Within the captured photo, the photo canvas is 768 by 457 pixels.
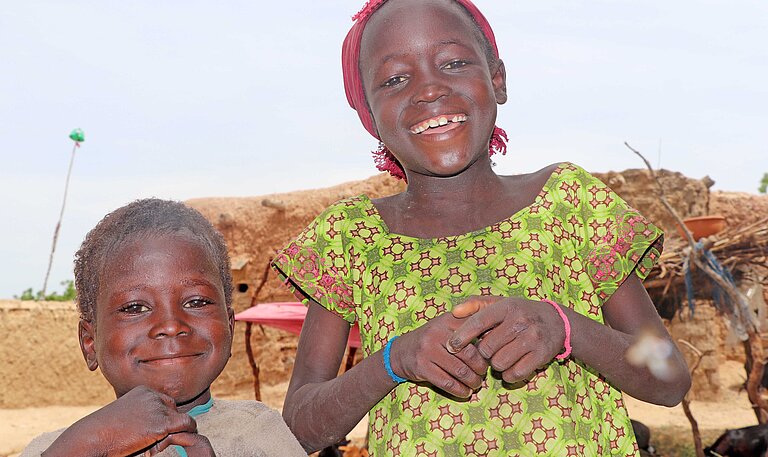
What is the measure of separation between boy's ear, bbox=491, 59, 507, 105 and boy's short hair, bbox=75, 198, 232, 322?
682 millimetres

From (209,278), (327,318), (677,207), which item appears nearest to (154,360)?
(209,278)

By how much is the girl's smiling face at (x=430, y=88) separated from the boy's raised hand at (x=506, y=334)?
44 centimetres

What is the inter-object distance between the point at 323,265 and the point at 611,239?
22.9 inches

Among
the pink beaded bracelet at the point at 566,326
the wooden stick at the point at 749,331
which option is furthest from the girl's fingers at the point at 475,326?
the wooden stick at the point at 749,331

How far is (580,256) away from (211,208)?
410 inches

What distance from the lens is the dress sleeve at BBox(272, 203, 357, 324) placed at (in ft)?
5.15

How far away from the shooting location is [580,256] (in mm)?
1513

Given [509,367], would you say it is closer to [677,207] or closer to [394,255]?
[394,255]

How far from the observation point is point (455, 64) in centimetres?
152

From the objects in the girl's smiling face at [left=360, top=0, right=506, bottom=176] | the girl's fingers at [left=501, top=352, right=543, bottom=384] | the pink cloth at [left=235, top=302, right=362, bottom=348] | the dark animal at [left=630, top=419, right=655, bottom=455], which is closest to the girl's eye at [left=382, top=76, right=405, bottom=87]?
the girl's smiling face at [left=360, top=0, right=506, bottom=176]

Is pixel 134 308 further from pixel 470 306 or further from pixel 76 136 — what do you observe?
pixel 76 136

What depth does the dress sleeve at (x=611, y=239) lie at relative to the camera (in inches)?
58.2

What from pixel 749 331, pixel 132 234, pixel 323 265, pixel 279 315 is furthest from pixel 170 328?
pixel 749 331

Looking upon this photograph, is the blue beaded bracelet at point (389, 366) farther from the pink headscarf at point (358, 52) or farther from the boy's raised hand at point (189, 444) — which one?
the pink headscarf at point (358, 52)
